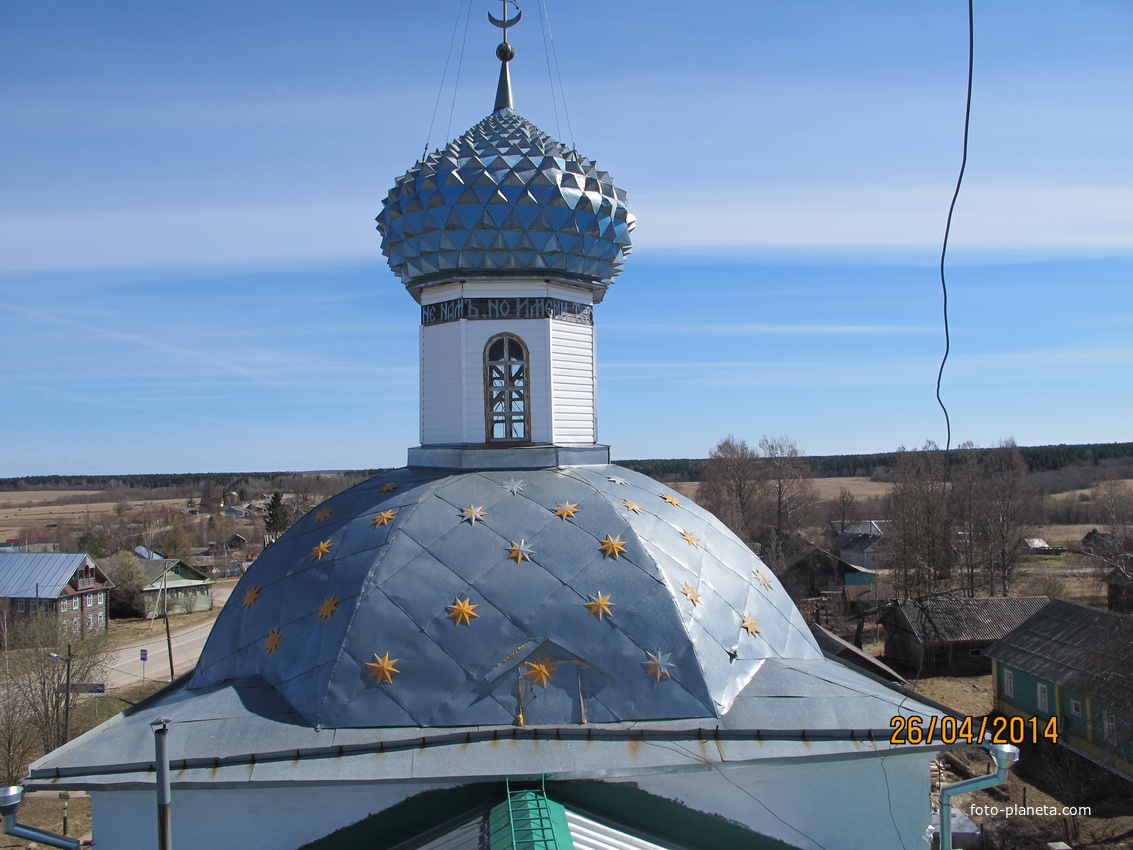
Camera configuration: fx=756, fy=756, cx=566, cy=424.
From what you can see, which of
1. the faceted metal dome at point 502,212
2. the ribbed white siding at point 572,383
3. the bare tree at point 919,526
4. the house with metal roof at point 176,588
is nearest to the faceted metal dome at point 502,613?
the ribbed white siding at point 572,383

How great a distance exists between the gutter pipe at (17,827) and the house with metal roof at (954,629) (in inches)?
1325

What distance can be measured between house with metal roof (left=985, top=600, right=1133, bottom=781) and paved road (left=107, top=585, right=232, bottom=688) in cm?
3177

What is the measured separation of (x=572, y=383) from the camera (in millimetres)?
12172

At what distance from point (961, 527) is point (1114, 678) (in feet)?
107

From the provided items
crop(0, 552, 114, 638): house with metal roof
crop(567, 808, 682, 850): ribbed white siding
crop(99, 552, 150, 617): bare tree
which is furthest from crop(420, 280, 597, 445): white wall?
crop(99, 552, 150, 617): bare tree

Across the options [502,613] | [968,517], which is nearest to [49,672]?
[502,613]

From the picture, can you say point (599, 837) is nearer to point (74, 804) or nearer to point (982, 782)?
point (982, 782)

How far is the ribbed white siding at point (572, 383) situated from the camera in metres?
11.9

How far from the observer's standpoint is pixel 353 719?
792cm

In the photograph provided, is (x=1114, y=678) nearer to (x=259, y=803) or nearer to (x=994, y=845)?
(x=994, y=845)

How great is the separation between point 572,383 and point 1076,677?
2186 cm

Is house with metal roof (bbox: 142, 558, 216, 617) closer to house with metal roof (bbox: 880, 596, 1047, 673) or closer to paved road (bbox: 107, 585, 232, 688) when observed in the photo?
paved road (bbox: 107, 585, 232, 688)
